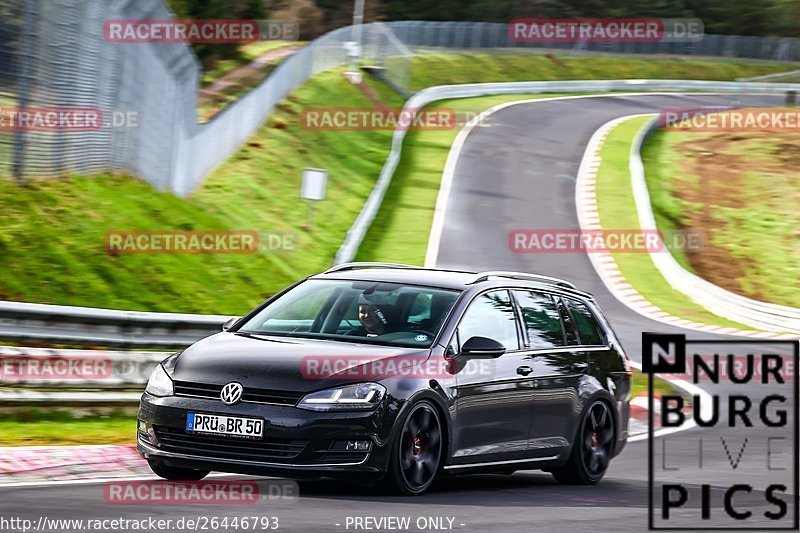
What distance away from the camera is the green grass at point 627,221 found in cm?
3041

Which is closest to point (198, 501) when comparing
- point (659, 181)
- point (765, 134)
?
point (659, 181)

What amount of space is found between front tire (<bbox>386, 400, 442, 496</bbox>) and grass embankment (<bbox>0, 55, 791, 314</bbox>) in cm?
775

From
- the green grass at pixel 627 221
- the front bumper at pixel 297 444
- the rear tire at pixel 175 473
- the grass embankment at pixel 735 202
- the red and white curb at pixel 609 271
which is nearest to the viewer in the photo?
the front bumper at pixel 297 444

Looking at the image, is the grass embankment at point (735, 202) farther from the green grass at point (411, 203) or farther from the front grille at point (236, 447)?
the front grille at point (236, 447)

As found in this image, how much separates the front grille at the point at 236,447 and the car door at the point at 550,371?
94.9 inches

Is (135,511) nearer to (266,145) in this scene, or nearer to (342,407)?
(342,407)

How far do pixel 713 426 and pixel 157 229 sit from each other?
855cm

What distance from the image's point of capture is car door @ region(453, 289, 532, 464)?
9.66 metres

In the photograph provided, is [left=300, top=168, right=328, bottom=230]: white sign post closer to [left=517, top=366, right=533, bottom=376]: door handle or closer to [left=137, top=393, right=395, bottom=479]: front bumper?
[left=517, top=366, right=533, bottom=376]: door handle

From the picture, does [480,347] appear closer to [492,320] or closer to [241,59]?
[492,320]

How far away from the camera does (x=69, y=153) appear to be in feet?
63.8

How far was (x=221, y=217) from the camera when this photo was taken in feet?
86.5

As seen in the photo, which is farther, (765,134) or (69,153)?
(765,134)

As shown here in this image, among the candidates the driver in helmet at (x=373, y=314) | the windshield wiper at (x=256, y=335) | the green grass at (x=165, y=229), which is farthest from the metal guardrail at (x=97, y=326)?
the driver in helmet at (x=373, y=314)
